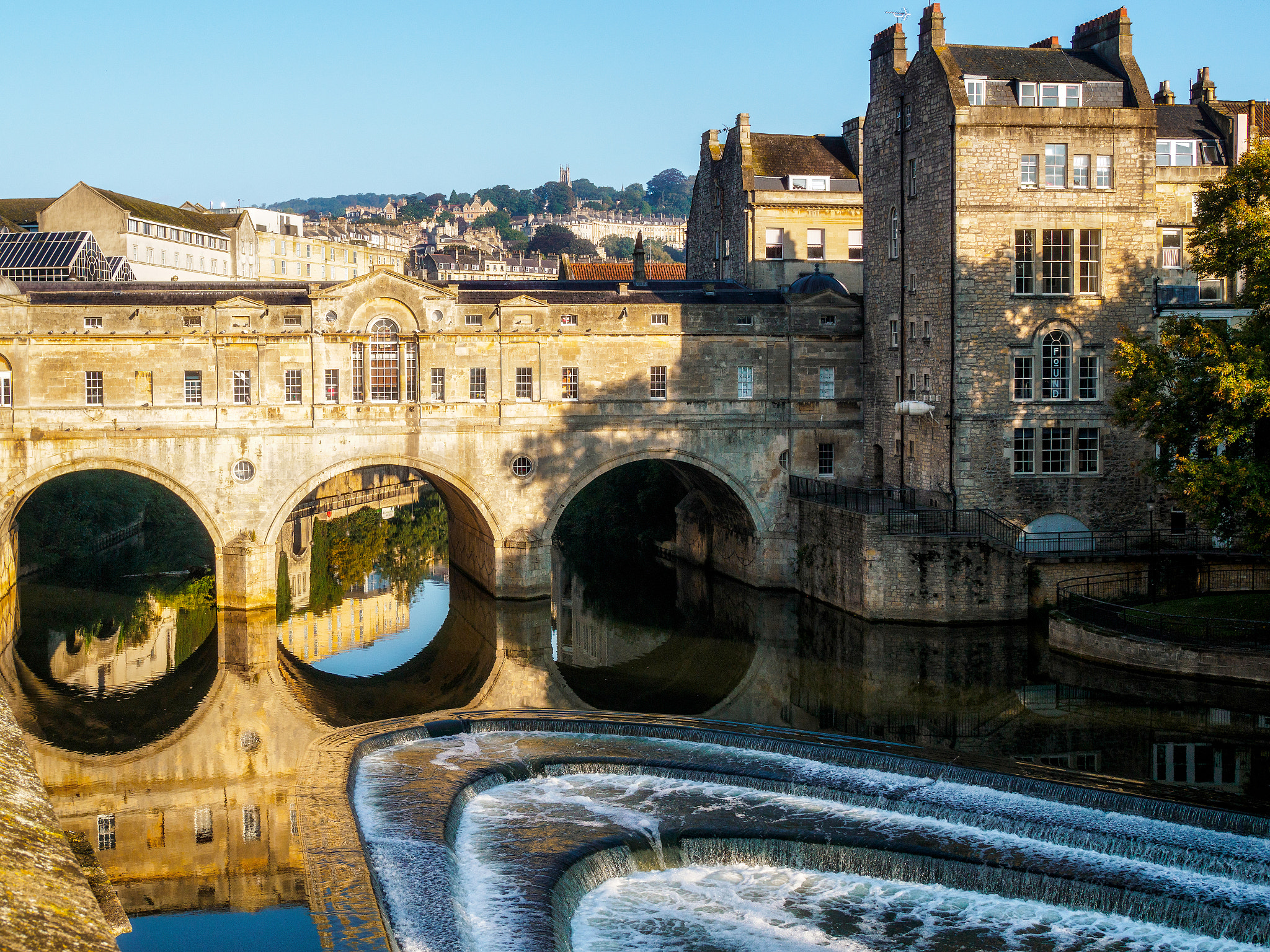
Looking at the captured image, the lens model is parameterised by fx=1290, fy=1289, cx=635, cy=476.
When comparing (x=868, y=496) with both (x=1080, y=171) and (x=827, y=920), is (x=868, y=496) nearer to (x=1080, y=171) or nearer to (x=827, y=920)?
(x=1080, y=171)

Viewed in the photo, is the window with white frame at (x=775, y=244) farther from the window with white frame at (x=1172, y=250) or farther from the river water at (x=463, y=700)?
Result: the window with white frame at (x=1172, y=250)

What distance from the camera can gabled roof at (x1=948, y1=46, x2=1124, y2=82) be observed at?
122 ft

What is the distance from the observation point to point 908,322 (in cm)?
3888

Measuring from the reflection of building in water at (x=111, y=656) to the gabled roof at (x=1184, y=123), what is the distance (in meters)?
33.5

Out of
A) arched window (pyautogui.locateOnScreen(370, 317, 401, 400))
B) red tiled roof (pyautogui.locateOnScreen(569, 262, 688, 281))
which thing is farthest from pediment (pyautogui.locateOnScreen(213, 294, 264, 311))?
red tiled roof (pyautogui.locateOnScreen(569, 262, 688, 281))

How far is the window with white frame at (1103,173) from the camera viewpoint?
36594 mm

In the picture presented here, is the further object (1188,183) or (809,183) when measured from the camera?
(809,183)

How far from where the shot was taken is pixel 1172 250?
127ft

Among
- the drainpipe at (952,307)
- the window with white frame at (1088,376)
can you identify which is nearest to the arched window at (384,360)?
the drainpipe at (952,307)

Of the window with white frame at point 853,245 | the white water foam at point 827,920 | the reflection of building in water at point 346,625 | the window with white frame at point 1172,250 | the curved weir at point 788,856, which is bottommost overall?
the white water foam at point 827,920

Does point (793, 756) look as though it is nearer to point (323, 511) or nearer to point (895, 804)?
point (895, 804)

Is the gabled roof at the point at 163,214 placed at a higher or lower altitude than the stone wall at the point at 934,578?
higher

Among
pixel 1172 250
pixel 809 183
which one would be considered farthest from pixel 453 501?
pixel 1172 250

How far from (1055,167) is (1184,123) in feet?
25.5
